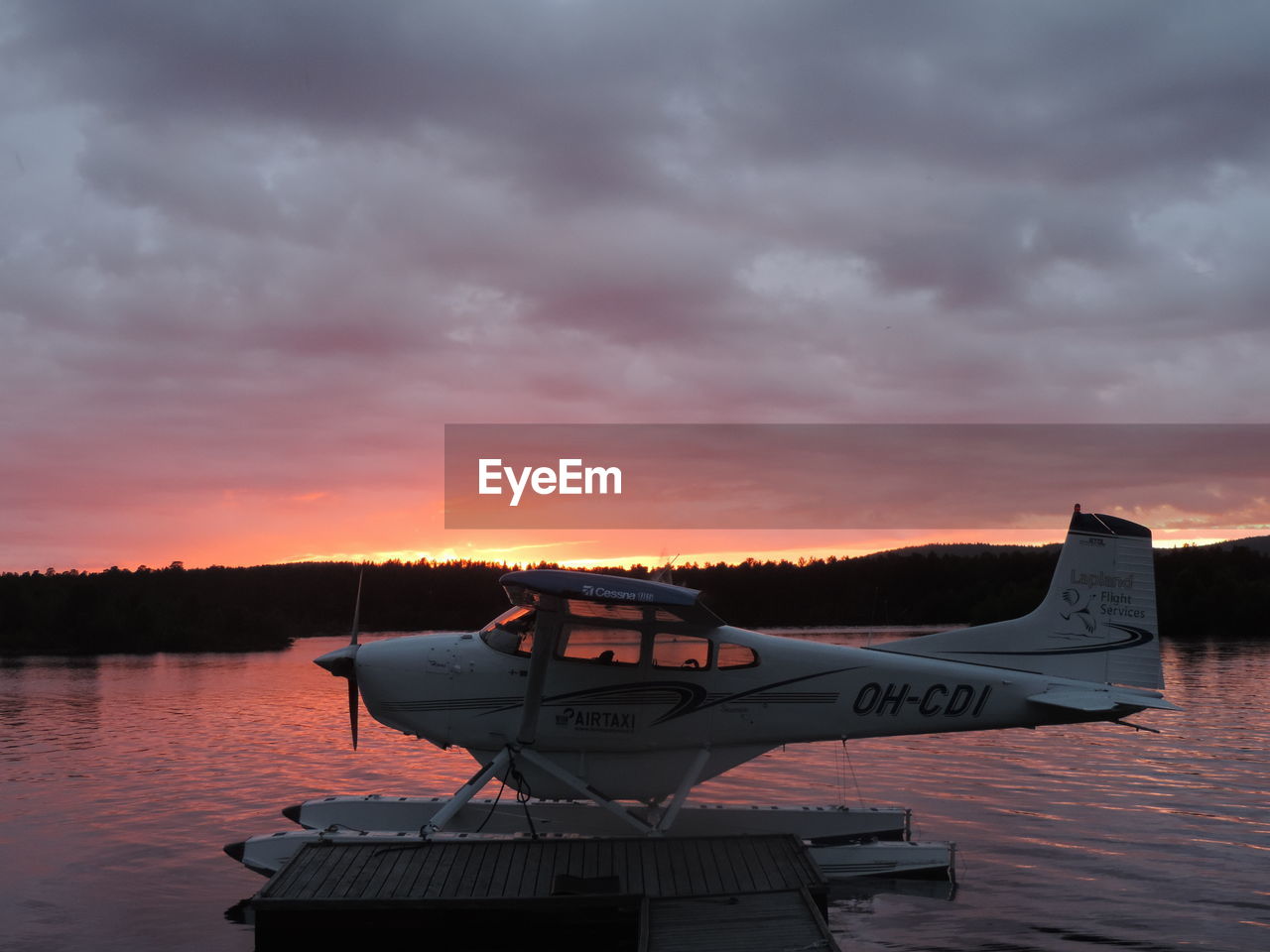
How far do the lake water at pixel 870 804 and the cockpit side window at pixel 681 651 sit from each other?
2317mm

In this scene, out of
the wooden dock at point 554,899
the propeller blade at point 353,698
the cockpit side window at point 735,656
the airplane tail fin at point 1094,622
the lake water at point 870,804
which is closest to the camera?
the wooden dock at point 554,899

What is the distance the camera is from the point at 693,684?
9.23 m

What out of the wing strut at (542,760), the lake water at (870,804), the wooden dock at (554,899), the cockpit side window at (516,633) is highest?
the cockpit side window at (516,633)

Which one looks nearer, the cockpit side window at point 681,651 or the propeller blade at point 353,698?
the cockpit side window at point 681,651

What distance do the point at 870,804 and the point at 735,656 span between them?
4679 millimetres

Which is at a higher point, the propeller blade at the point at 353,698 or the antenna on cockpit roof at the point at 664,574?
the antenna on cockpit roof at the point at 664,574

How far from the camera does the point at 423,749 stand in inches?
734

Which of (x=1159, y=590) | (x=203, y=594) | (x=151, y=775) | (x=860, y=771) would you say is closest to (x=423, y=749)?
(x=151, y=775)

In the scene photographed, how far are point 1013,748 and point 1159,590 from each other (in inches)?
1613

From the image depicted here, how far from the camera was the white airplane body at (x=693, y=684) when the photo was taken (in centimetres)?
916

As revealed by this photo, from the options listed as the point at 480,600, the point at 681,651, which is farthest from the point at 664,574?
the point at 480,600

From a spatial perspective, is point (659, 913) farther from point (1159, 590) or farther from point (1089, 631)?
point (1159, 590)

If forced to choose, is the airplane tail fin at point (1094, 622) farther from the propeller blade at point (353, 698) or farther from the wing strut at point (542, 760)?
the propeller blade at point (353, 698)

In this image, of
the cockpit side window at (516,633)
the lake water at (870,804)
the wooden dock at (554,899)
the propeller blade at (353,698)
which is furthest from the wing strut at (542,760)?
the lake water at (870,804)
